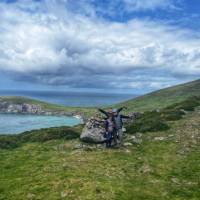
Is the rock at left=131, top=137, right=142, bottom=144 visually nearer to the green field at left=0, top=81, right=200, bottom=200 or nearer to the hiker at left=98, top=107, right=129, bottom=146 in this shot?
the green field at left=0, top=81, right=200, bottom=200

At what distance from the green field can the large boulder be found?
103 centimetres

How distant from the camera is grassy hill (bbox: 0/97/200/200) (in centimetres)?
2138

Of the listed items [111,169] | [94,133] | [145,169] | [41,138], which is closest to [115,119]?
[94,133]

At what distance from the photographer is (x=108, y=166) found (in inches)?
1054

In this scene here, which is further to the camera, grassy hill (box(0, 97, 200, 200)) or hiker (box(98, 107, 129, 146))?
hiker (box(98, 107, 129, 146))

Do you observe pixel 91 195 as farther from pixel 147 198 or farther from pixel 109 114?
pixel 109 114

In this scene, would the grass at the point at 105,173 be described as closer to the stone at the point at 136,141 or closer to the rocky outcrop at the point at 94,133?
the stone at the point at 136,141

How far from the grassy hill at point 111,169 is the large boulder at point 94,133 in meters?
1.15

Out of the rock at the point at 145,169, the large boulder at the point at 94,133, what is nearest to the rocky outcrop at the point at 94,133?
the large boulder at the point at 94,133

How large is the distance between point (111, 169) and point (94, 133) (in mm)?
10785


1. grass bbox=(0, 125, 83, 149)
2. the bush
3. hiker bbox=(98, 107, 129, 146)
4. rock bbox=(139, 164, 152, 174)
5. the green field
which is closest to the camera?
the green field

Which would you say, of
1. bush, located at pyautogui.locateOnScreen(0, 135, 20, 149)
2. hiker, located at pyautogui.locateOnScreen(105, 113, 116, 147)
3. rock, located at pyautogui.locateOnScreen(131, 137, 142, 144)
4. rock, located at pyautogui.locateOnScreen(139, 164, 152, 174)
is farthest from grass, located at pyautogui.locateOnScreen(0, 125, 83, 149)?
rock, located at pyautogui.locateOnScreen(139, 164, 152, 174)

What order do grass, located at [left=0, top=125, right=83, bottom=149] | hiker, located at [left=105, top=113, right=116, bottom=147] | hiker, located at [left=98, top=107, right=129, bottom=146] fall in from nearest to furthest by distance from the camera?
1. hiker, located at [left=98, top=107, right=129, bottom=146]
2. hiker, located at [left=105, top=113, right=116, bottom=147]
3. grass, located at [left=0, top=125, right=83, bottom=149]

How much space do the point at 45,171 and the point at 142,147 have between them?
1183 centimetres
